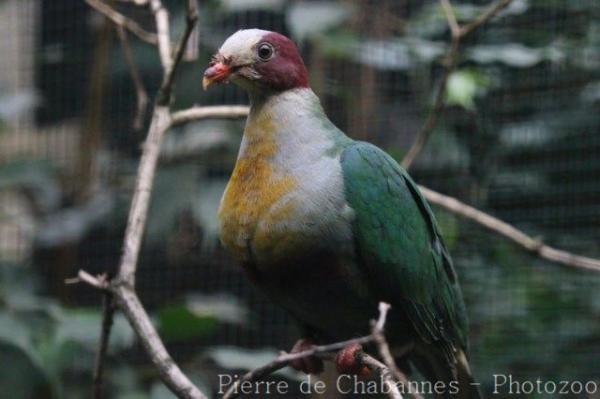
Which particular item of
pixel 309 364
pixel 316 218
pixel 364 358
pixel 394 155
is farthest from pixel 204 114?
pixel 394 155

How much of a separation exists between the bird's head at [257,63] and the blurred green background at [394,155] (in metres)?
0.90

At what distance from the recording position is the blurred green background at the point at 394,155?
2857 millimetres

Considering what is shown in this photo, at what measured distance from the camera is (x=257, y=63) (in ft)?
6.01

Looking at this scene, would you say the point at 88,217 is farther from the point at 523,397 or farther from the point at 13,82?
the point at 523,397

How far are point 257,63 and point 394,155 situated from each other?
45.2 inches

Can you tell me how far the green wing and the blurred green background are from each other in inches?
31.1

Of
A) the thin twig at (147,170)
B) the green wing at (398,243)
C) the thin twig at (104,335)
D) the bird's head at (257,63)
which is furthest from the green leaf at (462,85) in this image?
the thin twig at (104,335)

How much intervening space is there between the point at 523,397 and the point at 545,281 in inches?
16.7

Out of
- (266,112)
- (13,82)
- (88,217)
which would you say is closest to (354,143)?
(266,112)

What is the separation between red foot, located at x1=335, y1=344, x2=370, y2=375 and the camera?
71.0 inches

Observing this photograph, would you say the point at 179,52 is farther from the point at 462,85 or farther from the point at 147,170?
the point at 462,85

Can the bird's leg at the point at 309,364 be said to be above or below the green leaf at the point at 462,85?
below

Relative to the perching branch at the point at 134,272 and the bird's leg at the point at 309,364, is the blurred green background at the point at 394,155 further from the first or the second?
the perching branch at the point at 134,272

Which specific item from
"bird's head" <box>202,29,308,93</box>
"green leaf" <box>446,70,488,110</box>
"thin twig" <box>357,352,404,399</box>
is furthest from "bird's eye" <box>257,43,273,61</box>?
"green leaf" <box>446,70,488,110</box>
